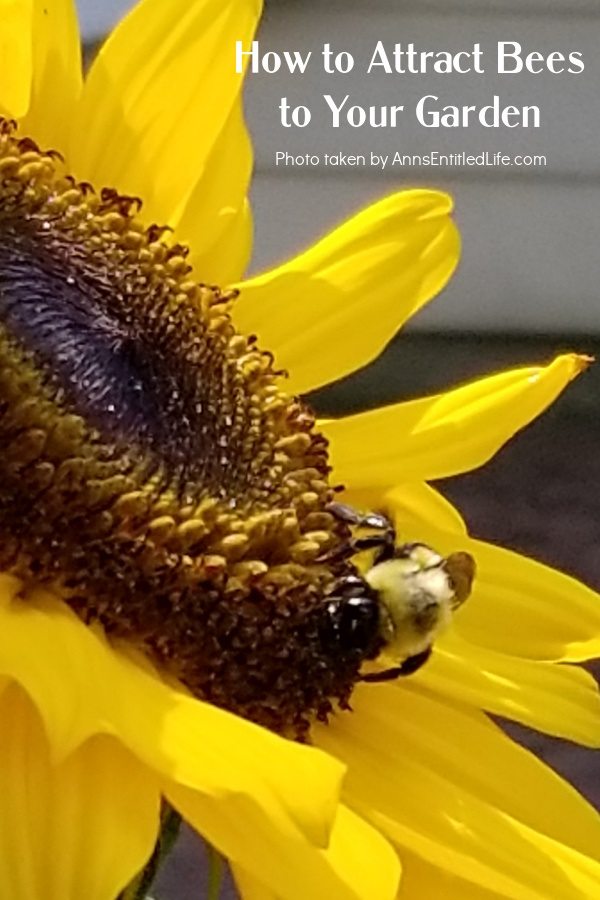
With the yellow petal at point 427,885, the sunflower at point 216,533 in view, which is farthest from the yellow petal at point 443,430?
the yellow petal at point 427,885

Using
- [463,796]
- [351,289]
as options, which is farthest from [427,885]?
[351,289]

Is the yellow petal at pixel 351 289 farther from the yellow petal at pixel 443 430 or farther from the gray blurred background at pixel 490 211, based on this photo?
the gray blurred background at pixel 490 211

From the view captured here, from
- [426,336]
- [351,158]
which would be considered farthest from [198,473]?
[426,336]

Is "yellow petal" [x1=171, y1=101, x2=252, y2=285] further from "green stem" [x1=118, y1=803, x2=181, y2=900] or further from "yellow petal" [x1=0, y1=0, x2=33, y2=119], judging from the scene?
"green stem" [x1=118, y1=803, x2=181, y2=900]

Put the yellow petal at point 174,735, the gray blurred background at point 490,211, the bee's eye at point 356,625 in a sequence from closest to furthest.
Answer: the yellow petal at point 174,735, the bee's eye at point 356,625, the gray blurred background at point 490,211

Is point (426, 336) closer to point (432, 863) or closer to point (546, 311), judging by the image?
point (546, 311)

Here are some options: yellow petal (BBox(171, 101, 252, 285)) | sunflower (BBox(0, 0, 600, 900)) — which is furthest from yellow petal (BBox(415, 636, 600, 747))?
yellow petal (BBox(171, 101, 252, 285))
